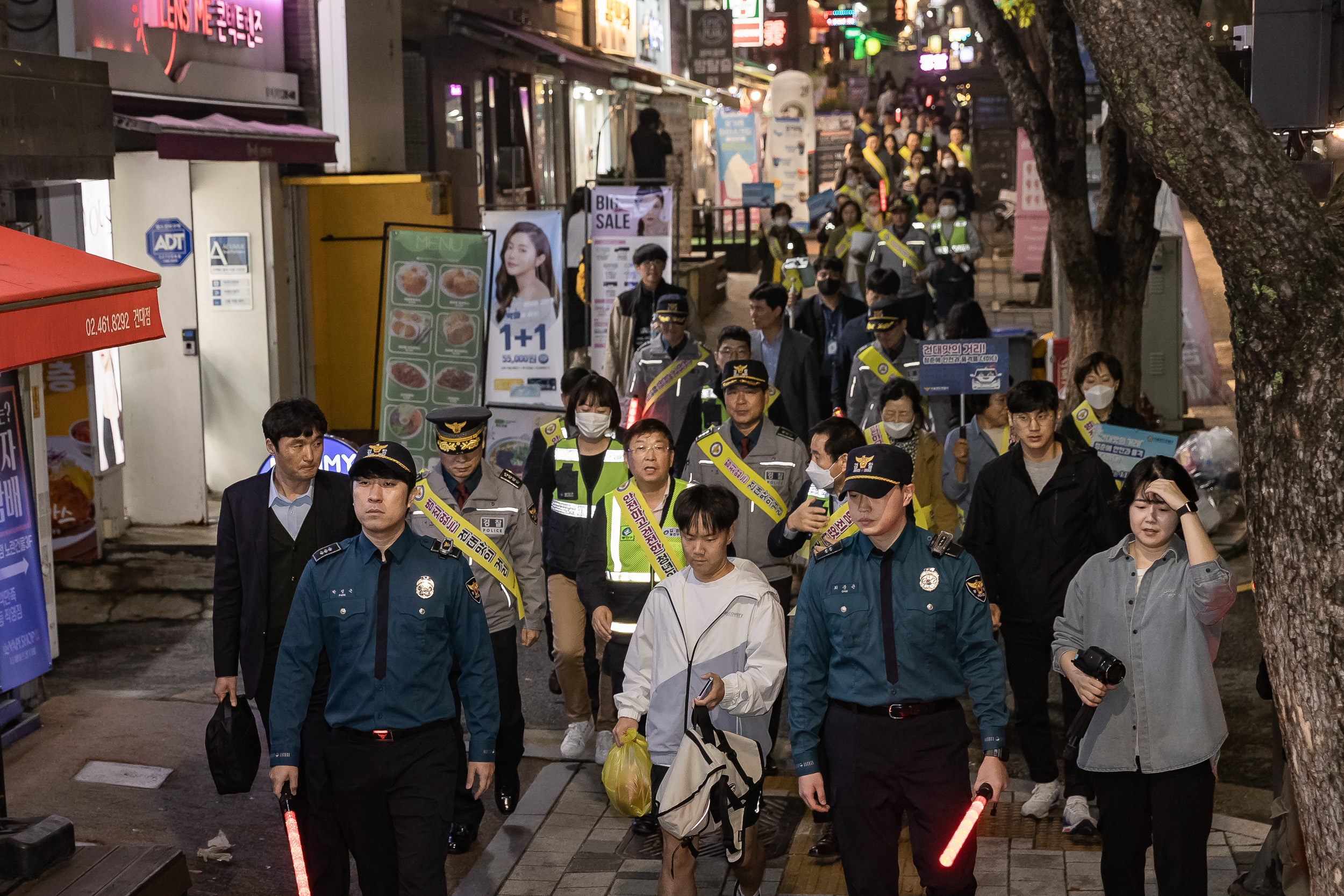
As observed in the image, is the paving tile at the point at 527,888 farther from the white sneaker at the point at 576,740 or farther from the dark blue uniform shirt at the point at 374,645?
the white sneaker at the point at 576,740

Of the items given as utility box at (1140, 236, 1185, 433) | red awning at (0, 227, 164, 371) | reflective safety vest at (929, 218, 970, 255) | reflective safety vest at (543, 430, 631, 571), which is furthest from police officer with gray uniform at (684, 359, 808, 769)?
reflective safety vest at (929, 218, 970, 255)

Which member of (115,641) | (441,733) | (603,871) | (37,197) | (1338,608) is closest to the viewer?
(1338,608)

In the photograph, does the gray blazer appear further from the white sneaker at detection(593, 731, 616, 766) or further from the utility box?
the utility box

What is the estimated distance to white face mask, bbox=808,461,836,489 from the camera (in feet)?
23.5

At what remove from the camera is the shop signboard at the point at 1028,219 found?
71.1ft

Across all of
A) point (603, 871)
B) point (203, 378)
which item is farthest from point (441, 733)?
point (203, 378)

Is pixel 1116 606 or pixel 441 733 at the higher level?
pixel 1116 606

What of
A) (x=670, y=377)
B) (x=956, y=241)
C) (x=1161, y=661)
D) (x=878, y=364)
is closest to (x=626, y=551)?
(x=1161, y=661)

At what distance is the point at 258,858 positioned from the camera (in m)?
7.07

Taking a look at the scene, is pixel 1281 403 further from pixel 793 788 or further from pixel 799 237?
pixel 799 237

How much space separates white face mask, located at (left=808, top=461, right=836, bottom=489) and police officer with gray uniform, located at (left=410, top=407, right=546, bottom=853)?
1394 millimetres

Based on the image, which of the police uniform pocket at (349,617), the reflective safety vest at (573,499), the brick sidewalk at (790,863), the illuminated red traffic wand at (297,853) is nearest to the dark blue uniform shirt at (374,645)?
the police uniform pocket at (349,617)

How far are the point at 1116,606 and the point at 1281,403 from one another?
1677 millimetres

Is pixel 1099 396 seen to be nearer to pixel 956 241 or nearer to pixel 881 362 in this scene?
pixel 881 362
